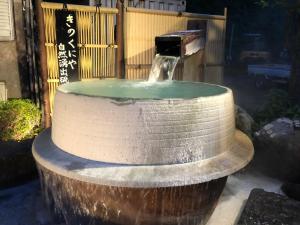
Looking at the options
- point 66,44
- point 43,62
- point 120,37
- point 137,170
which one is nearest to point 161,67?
point 120,37

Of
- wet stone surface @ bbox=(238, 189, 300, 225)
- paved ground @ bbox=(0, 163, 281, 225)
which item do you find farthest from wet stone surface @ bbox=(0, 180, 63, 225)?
wet stone surface @ bbox=(238, 189, 300, 225)

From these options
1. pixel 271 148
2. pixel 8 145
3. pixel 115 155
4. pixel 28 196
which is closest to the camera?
pixel 115 155

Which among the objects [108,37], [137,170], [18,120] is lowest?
[18,120]

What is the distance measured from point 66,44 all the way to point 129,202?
5.83 m

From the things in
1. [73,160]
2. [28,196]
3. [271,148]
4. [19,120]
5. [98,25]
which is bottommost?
[28,196]

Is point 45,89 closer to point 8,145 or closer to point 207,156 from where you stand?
point 8,145

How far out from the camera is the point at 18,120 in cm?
711

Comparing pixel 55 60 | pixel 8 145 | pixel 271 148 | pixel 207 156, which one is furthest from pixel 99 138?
pixel 55 60

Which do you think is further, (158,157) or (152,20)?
(152,20)

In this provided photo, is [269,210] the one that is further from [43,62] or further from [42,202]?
[43,62]

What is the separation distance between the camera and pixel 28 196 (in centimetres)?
557

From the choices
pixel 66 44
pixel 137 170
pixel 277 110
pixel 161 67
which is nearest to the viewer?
pixel 137 170

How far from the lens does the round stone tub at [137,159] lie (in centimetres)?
354

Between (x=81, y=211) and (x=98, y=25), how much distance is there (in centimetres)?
606
